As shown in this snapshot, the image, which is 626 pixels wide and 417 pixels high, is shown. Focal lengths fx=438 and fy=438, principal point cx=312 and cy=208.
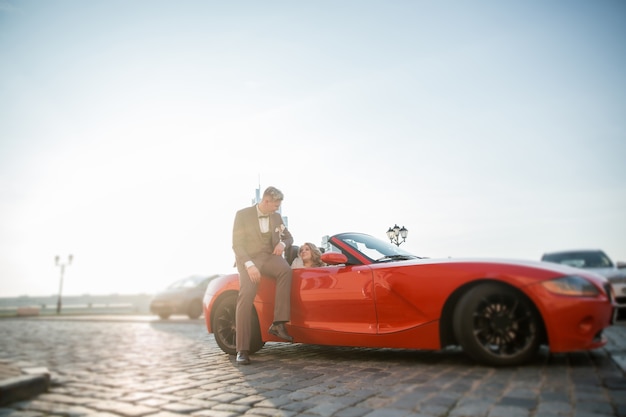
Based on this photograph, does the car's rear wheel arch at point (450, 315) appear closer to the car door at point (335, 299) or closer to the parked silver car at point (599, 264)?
the car door at point (335, 299)

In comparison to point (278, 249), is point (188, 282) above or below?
above

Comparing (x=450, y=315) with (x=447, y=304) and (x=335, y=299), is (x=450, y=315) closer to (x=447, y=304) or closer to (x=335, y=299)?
(x=447, y=304)

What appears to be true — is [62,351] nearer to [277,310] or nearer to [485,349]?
[277,310]

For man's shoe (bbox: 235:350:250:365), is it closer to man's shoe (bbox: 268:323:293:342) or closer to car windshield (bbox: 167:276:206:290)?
man's shoe (bbox: 268:323:293:342)

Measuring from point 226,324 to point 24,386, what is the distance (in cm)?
220

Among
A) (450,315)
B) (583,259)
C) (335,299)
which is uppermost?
(583,259)

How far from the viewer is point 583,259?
33.3 feet

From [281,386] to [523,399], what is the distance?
68.6 inches

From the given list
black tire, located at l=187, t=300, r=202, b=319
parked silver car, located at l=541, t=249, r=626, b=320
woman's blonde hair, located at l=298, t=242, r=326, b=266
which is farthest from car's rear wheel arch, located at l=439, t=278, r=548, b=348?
black tire, located at l=187, t=300, r=202, b=319

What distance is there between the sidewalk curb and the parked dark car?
1204 centimetres

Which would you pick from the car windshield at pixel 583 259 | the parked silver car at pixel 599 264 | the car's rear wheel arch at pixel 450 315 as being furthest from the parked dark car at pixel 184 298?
the car's rear wheel arch at pixel 450 315

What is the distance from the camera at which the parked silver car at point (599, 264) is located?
8742mm

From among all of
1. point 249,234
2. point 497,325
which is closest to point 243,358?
point 249,234

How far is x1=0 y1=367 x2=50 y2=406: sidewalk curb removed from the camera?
3484mm
